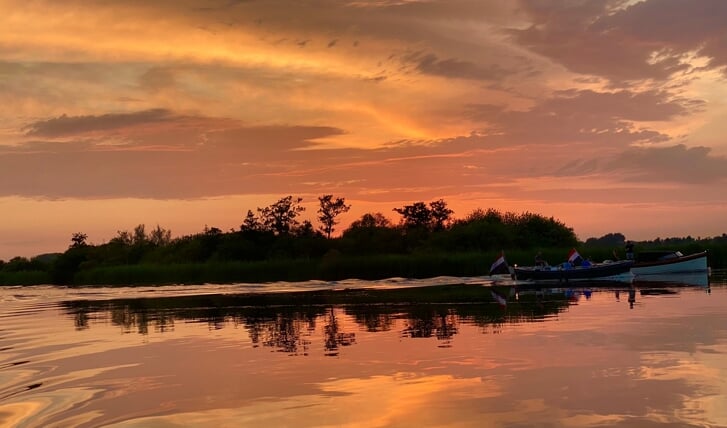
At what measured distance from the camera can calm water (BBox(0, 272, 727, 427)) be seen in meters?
10.9

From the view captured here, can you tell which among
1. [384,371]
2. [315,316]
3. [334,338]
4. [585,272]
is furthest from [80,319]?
[585,272]

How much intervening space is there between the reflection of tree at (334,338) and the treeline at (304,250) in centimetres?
4241

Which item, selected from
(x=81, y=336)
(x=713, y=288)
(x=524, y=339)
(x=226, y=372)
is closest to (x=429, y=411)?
(x=226, y=372)

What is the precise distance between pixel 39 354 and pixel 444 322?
1188cm

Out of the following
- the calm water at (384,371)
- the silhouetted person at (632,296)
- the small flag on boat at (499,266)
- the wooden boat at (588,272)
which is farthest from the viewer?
the small flag on boat at (499,266)

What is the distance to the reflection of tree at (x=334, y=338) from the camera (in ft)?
59.2

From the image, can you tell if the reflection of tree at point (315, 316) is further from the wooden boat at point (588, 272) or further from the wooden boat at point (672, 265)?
the wooden boat at point (672, 265)

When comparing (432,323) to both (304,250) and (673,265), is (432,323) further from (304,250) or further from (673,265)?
(304,250)

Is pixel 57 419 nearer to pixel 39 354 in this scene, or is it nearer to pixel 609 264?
pixel 39 354

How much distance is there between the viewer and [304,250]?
105938mm

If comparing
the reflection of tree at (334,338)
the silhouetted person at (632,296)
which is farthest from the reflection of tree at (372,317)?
the silhouetted person at (632,296)

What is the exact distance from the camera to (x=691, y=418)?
10070 millimetres

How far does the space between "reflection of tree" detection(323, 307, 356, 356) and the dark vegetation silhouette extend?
1650 inches

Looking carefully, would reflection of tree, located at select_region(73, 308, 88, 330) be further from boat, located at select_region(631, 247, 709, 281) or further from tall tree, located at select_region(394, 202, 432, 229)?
tall tree, located at select_region(394, 202, 432, 229)
